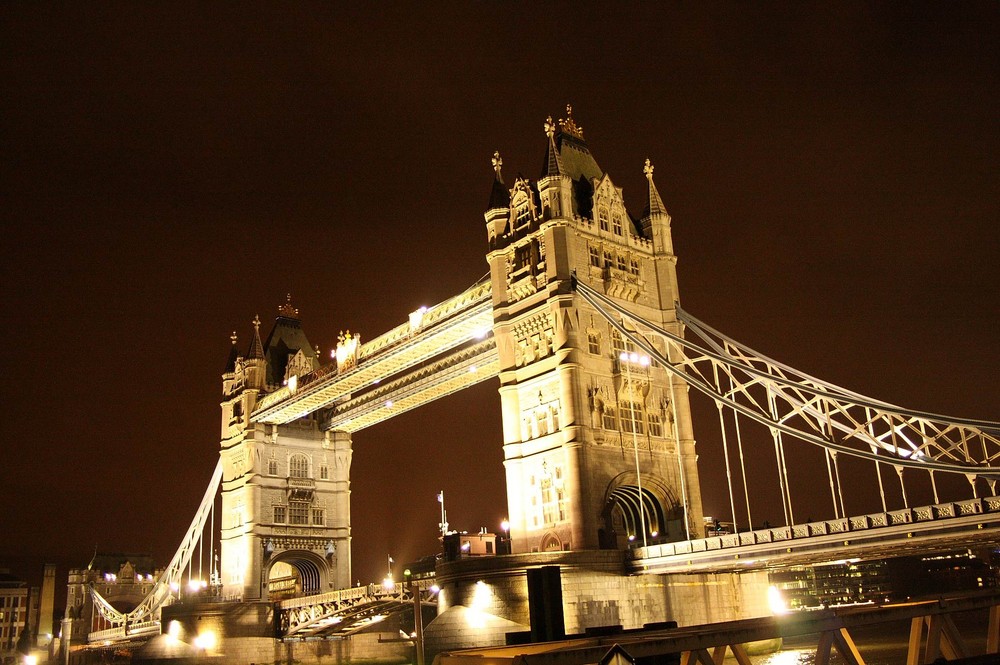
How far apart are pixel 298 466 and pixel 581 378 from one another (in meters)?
36.1

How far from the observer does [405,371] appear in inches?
2511

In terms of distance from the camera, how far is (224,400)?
2931 inches

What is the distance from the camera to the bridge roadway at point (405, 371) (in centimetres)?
5175

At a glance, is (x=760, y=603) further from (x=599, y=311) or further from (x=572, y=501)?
(x=599, y=311)

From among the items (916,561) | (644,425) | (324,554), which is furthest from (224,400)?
(916,561)

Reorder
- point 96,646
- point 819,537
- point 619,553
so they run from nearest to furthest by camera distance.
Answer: point 819,537, point 619,553, point 96,646

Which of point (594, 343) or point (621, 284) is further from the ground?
point (621, 284)

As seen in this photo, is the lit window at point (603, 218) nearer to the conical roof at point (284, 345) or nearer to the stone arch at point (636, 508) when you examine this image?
the stone arch at point (636, 508)

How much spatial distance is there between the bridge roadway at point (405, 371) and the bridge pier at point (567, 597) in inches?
596

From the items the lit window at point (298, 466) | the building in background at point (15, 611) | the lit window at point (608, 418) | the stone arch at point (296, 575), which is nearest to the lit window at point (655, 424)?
the lit window at point (608, 418)

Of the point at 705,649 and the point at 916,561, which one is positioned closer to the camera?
the point at 705,649

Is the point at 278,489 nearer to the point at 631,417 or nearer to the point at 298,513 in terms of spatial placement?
the point at 298,513

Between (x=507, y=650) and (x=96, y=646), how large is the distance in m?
92.9

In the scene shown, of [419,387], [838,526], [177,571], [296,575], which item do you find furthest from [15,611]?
[838,526]
